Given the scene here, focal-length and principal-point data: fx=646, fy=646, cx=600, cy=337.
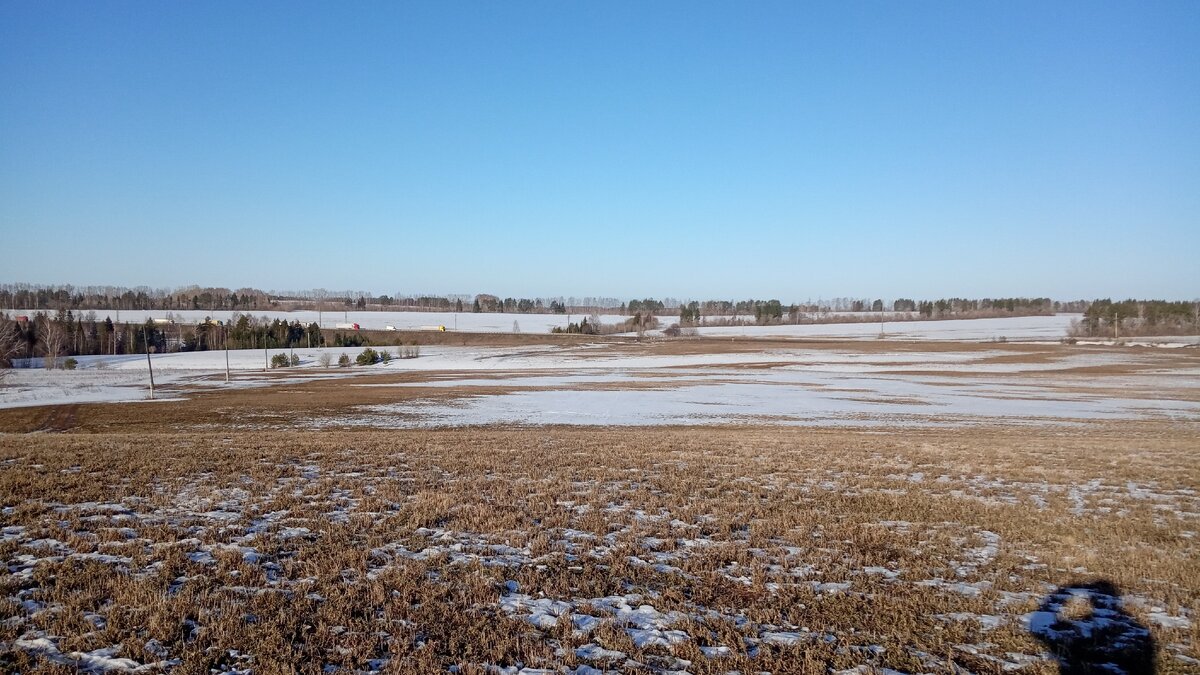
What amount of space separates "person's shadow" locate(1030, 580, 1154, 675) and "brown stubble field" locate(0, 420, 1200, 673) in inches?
6.1

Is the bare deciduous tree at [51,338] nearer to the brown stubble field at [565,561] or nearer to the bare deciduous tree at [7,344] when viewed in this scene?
the bare deciduous tree at [7,344]

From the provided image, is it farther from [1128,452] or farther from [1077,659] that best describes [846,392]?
[1077,659]

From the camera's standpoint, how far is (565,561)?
26.3ft

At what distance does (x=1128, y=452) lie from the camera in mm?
17734

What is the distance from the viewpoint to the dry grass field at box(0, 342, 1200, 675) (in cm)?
583

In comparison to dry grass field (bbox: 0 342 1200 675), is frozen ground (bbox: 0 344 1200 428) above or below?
below

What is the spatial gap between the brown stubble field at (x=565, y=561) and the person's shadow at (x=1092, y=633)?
155mm

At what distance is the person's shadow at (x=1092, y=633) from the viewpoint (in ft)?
18.9

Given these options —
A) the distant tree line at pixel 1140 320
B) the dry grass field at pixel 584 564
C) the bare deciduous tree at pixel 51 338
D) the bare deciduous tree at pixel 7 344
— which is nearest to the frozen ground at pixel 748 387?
the bare deciduous tree at pixel 7 344

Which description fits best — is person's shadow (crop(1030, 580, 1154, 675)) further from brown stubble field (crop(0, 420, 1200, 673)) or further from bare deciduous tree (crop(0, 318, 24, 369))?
bare deciduous tree (crop(0, 318, 24, 369))

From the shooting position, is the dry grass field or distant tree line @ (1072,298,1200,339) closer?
the dry grass field

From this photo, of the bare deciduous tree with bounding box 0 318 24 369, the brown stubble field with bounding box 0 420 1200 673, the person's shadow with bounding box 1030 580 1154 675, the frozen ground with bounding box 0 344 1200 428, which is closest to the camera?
the person's shadow with bounding box 1030 580 1154 675

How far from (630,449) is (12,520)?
1229cm

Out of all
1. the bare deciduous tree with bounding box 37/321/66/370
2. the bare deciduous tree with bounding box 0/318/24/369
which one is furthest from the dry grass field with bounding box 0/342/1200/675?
the bare deciduous tree with bounding box 37/321/66/370
